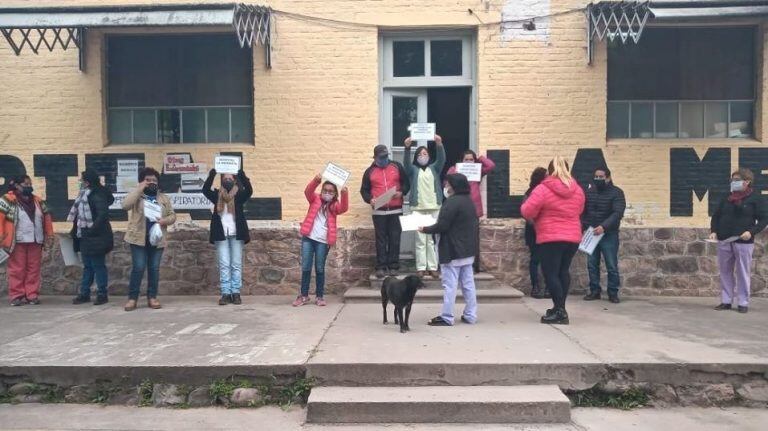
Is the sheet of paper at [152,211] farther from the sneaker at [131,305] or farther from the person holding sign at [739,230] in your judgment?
the person holding sign at [739,230]

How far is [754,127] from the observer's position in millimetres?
10523

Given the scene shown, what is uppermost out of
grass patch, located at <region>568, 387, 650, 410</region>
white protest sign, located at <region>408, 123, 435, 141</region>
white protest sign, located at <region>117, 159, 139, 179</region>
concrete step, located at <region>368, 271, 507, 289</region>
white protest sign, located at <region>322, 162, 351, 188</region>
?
white protest sign, located at <region>408, 123, 435, 141</region>

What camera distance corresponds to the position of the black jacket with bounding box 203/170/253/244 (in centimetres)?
948

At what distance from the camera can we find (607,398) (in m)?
6.34

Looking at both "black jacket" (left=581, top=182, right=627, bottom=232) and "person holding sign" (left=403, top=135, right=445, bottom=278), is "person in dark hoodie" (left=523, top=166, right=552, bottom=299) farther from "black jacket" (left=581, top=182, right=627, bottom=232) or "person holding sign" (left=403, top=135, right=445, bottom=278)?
"person holding sign" (left=403, top=135, right=445, bottom=278)

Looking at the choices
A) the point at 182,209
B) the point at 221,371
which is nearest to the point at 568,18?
the point at 182,209

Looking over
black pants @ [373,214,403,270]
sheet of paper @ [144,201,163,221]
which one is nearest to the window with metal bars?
sheet of paper @ [144,201,163,221]

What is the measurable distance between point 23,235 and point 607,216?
27.2ft

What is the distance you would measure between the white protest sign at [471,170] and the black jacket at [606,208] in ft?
5.35

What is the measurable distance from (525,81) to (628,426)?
19.6 feet

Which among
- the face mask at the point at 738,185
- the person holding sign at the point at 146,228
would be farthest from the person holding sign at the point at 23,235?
the face mask at the point at 738,185

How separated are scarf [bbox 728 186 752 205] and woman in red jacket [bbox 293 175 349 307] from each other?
5164mm

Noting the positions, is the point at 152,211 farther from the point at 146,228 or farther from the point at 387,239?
the point at 387,239

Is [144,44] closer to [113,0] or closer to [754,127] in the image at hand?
[113,0]
